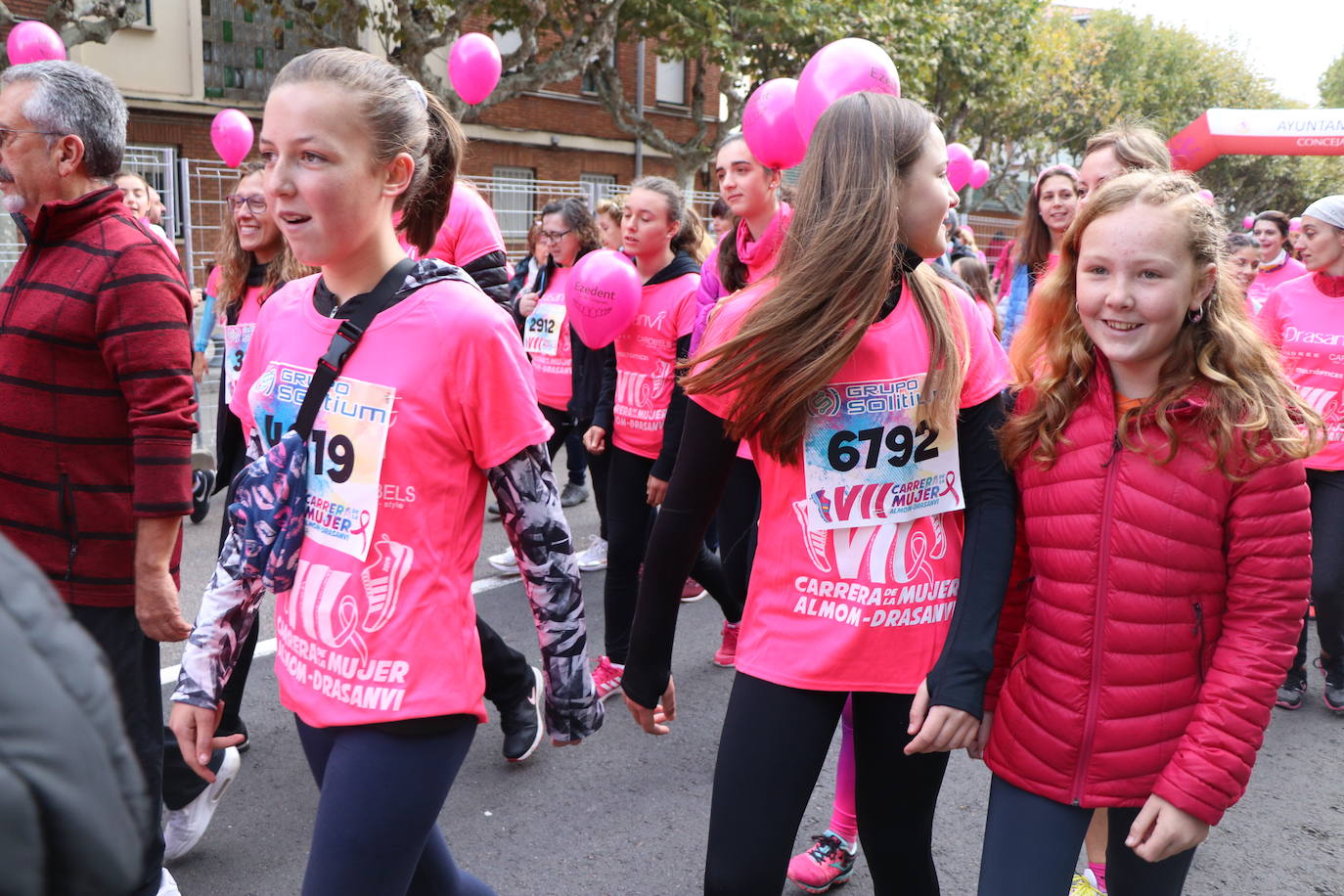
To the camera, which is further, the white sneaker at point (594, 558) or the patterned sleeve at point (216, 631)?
the white sneaker at point (594, 558)

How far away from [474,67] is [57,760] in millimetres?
7499

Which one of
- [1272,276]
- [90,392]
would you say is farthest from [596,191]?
[90,392]

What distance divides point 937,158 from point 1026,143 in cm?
2977

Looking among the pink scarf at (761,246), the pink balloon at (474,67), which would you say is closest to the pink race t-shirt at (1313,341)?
the pink scarf at (761,246)

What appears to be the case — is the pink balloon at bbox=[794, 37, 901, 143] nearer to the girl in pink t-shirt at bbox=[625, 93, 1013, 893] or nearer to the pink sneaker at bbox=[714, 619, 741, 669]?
the girl in pink t-shirt at bbox=[625, 93, 1013, 893]

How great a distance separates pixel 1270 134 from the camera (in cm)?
1421

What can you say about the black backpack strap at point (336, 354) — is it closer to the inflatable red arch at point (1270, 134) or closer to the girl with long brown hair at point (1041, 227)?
the girl with long brown hair at point (1041, 227)

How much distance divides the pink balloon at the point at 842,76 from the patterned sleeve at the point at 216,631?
188 cm

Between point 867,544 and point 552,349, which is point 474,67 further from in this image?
point 867,544

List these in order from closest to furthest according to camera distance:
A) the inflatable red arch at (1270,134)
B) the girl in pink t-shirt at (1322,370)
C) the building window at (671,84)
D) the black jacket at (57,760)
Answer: the black jacket at (57,760)
the girl in pink t-shirt at (1322,370)
the inflatable red arch at (1270,134)
the building window at (671,84)

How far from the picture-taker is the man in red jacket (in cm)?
252

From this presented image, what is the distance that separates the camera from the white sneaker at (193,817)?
3.27 m

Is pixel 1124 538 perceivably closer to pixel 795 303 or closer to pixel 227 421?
pixel 795 303

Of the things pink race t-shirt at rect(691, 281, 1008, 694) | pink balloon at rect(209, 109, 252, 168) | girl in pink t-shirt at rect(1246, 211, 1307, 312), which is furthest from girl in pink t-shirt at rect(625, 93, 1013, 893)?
pink balloon at rect(209, 109, 252, 168)
